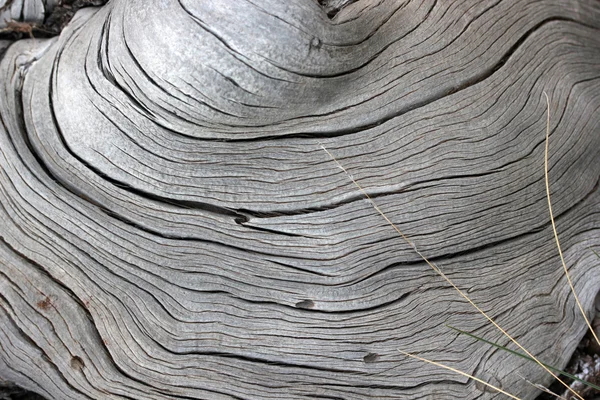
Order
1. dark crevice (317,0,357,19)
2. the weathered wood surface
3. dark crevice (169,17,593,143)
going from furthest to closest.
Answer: dark crevice (317,0,357,19)
dark crevice (169,17,593,143)
the weathered wood surface

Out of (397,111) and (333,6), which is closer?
(397,111)

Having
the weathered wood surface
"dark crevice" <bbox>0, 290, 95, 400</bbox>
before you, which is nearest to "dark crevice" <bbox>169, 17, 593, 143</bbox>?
the weathered wood surface

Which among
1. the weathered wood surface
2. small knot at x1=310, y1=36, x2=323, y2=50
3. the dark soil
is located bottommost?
the weathered wood surface

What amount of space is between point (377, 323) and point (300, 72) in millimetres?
938

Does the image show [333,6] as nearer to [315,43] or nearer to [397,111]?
[315,43]

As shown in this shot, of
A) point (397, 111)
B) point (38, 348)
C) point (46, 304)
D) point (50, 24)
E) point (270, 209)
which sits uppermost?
point (50, 24)

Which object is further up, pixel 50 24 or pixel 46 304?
pixel 50 24

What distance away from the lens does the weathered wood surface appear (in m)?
1.84

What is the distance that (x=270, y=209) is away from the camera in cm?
193

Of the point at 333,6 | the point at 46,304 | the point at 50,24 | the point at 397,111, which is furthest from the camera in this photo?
the point at 50,24

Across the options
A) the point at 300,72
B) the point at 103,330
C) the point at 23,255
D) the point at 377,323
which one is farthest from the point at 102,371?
the point at 300,72

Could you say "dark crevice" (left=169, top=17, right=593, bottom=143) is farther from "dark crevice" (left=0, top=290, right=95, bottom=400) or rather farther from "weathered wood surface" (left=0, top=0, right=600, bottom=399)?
"dark crevice" (left=0, top=290, right=95, bottom=400)

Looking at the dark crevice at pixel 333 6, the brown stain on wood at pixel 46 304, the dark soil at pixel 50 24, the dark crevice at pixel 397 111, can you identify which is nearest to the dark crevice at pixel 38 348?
the brown stain on wood at pixel 46 304

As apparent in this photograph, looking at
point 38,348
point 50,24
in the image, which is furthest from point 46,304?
point 50,24
